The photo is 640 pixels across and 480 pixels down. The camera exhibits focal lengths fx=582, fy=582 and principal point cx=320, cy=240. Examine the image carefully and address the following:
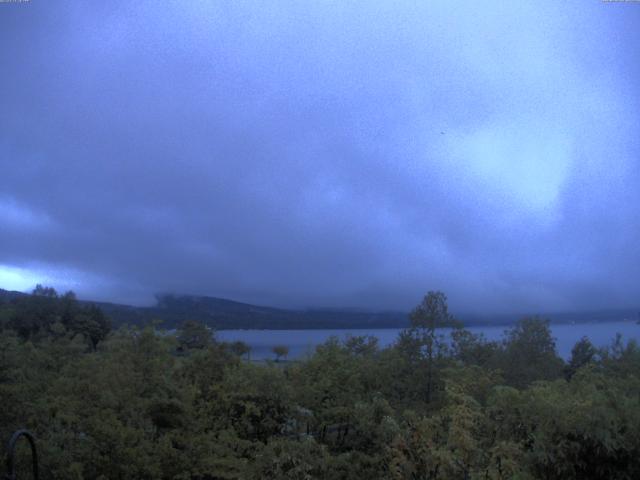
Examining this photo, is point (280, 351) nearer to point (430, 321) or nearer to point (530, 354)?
point (430, 321)

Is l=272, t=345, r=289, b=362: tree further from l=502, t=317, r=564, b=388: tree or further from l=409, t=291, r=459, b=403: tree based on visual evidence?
l=502, t=317, r=564, b=388: tree

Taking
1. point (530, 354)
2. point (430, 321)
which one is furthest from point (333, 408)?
point (530, 354)

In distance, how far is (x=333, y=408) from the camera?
30.0 feet

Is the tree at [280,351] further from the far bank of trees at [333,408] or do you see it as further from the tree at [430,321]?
the tree at [430,321]

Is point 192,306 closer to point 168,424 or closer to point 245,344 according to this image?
point 245,344

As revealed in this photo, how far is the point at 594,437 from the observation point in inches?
224

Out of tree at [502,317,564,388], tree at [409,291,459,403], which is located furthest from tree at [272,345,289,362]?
tree at [502,317,564,388]

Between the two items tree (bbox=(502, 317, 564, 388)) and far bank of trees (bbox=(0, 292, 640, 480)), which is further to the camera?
tree (bbox=(502, 317, 564, 388))

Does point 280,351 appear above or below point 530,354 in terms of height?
below

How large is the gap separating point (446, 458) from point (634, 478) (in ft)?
6.01

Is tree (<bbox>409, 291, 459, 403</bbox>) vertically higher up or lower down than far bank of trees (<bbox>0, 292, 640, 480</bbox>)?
higher up

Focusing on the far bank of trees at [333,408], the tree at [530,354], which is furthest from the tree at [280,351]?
the tree at [530,354]

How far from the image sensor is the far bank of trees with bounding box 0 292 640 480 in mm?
6051

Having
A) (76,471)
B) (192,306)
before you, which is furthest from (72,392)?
(192,306)
